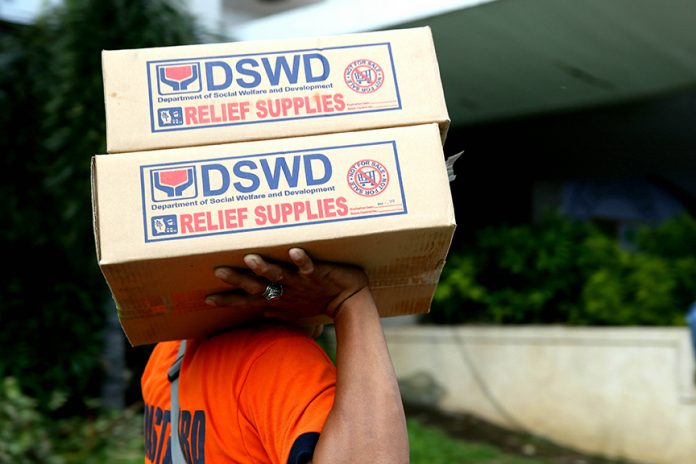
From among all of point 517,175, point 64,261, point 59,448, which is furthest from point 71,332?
point 517,175

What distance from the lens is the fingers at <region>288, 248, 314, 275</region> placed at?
128 centimetres

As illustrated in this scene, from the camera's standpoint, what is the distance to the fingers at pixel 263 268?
128 centimetres

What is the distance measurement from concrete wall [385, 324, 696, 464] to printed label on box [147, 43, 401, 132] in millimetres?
4328

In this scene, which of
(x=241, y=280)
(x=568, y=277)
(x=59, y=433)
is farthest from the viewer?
(x=568, y=277)

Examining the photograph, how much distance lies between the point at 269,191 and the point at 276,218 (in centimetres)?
5

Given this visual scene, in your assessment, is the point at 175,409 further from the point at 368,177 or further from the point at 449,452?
the point at 449,452

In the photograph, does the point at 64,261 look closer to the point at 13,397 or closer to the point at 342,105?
the point at 13,397

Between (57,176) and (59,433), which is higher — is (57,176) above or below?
above

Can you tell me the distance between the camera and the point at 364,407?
1230 mm

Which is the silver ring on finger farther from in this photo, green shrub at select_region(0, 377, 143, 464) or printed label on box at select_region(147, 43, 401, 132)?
green shrub at select_region(0, 377, 143, 464)

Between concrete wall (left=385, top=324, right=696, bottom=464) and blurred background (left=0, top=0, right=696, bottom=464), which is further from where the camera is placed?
concrete wall (left=385, top=324, right=696, bottom=464)

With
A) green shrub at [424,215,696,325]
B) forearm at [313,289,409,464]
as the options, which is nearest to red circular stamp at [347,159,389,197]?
forearm at [313,289,409,464]

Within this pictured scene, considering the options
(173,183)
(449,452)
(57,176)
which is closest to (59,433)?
(57,176)

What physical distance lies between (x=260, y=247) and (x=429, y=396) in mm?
5448
